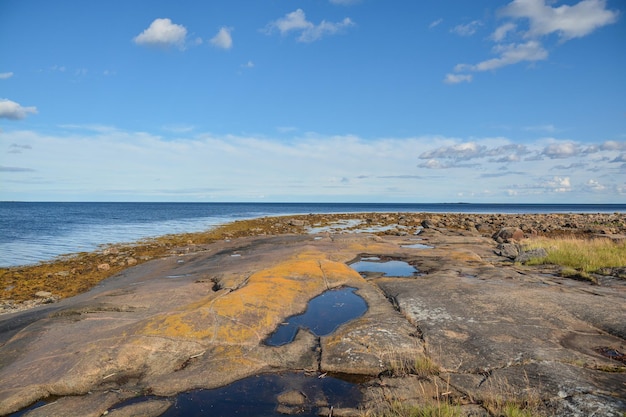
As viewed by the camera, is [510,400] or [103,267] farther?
[103,267]

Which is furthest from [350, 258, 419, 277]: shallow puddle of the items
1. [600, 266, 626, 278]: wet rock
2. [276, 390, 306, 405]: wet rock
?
[276, 390, 306, 405]: wet rock

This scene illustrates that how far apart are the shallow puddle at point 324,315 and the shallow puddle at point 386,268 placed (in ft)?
12.6

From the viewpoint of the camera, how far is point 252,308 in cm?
942

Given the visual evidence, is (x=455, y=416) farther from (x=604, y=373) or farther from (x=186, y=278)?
(x=186, y=278)

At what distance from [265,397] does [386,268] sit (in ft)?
37.3

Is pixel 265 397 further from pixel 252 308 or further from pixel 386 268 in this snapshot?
pixel 386 268

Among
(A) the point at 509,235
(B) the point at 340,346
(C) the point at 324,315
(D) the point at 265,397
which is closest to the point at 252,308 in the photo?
(C) the point at 324,315

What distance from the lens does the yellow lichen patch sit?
26.6 ft

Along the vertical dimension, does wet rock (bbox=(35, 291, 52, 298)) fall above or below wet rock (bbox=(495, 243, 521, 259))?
below

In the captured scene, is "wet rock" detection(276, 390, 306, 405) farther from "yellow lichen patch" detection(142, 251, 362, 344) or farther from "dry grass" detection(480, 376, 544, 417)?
"dry grass" detection(480, 376, 544, 417)

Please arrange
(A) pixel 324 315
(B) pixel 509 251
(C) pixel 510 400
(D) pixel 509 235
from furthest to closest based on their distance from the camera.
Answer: (D) pixel 509 235 → (B) pixel 509 251 → (A) pixel 324 315 → (C) pixel 510 400

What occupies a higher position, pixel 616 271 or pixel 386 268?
pixel 616 271

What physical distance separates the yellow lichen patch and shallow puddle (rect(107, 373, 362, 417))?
1.61 meters

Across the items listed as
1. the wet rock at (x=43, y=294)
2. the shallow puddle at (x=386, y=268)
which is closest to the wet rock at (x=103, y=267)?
the wet rock at (x=43, y=294)
